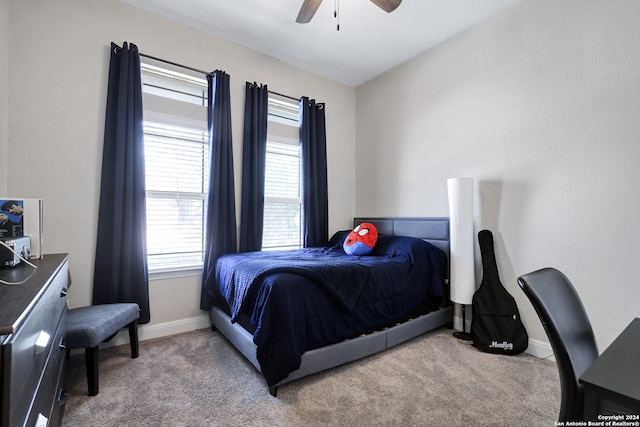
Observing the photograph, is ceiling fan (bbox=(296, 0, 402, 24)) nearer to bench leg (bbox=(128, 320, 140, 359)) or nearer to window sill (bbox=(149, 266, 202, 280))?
window sill (bbox=(149, 266, 202, 280))

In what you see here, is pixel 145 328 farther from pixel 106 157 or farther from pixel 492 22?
pixel 492 22

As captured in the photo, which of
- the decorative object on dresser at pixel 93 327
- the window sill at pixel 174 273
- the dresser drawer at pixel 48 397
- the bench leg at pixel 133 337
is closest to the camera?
the dresser drawer at pixel 48 397

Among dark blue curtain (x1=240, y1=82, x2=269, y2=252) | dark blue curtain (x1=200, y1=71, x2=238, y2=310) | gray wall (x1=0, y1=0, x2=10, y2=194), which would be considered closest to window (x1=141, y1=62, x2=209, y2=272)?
dark blue curtain (x1=200, y1=71, x2=238, y2=310)

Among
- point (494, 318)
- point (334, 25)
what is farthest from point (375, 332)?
point (334, 25)

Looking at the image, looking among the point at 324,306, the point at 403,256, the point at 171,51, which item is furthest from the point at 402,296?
the point at 171,51

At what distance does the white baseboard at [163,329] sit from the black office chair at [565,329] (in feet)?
9.07

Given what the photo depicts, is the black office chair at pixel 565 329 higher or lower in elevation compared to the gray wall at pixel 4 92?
lower

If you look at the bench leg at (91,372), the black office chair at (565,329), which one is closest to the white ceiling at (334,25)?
the black office chair at (565,329)

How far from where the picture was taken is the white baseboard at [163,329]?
2.41 metres

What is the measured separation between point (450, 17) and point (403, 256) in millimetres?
2289

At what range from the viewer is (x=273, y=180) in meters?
3.39

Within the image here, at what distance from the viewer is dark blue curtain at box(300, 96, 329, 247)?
349cm

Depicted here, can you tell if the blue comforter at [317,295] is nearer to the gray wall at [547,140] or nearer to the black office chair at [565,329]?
the gray wall at [547,140]

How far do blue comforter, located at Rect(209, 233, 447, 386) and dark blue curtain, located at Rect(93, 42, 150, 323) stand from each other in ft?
2.34
